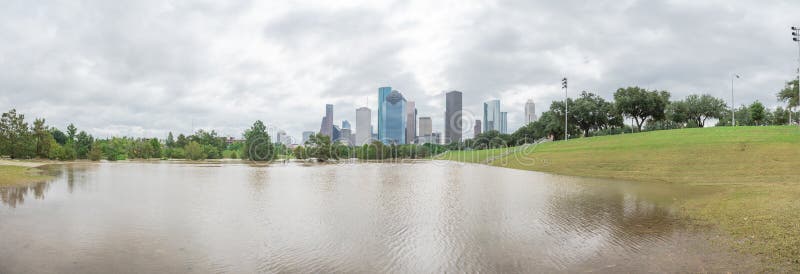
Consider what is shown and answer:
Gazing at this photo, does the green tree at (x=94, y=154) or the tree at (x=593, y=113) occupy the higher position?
the tree at (x=593, y=113)

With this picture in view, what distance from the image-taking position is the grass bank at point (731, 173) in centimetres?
1007

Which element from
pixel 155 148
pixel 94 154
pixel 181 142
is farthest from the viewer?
pixel 181 142

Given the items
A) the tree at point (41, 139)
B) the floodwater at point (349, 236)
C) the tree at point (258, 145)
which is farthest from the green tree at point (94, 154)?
the floodwater at point (349, 236)

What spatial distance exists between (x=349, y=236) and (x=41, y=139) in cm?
8831

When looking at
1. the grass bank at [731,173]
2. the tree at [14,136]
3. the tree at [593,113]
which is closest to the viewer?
the grass bank at [731,173]

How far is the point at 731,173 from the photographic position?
1094 inches

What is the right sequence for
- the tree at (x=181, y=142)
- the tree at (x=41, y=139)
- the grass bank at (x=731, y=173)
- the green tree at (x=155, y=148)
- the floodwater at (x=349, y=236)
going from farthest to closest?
the tree at (x=181, y=142) → the green tree at (x=155, y=148) → the tree at (x=41, y=139) → the grass bank at (x=731, y=173) → the floodwater at (x=349, y=236)

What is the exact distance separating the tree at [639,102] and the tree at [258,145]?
79.1 m

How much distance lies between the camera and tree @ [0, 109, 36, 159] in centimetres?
5725

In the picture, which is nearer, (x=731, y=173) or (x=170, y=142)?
(x=731, y=173)

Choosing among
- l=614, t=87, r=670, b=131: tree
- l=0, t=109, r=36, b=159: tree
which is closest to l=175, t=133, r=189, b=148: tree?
l=0, t=109, r=36, b=159: tree

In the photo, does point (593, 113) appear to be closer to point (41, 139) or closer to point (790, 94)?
point (790, 94)

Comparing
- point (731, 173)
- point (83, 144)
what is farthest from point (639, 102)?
point (83, 144)

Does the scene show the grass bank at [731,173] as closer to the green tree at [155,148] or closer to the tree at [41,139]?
the tree at [41,139]
